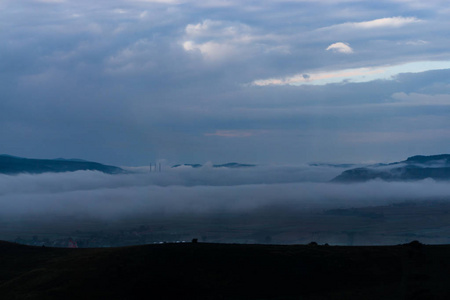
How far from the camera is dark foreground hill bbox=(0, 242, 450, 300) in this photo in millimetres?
81438

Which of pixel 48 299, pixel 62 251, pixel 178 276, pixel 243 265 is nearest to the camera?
pixel 48 299

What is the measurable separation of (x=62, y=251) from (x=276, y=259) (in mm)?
49563

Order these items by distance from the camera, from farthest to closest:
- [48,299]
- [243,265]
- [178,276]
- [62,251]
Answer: [62,251] < [243,265] < [178,276] < [48,299]

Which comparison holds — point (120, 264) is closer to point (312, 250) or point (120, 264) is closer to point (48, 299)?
point (48, 299)

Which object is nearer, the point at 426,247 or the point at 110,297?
the point at 110,297

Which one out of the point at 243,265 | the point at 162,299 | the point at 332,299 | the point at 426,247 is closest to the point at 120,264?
the point at 162,299

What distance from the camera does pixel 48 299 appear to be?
78.9 meters

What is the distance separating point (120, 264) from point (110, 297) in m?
11.4

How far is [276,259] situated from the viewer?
95938mm

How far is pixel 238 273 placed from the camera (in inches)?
3504

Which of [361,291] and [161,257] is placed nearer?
[361,291]

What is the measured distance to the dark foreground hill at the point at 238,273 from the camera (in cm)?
8144

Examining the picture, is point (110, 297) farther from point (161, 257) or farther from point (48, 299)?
point (161, 257)

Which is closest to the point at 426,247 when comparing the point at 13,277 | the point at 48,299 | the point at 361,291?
the point at 361,291
